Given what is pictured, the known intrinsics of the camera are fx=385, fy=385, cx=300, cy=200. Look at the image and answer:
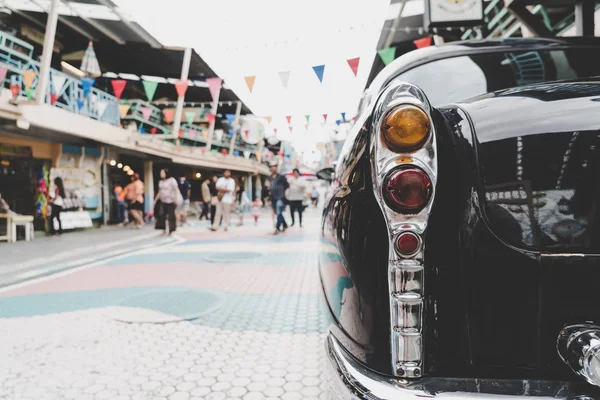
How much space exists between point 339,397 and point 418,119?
2.70 ft

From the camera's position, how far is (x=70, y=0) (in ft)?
40.1

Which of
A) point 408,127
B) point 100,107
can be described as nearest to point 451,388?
point 408,127

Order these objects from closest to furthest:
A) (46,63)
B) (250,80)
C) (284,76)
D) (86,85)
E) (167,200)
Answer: (167,200)
(46,63)
(250,80)
(284,76)
(86,85)

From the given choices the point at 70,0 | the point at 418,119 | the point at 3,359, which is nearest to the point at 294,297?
the point at 3,359

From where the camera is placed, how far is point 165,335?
9.38ft

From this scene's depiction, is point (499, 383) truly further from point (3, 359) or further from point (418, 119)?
point (3, 359)

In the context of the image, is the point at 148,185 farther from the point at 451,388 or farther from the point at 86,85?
the point at 451,388

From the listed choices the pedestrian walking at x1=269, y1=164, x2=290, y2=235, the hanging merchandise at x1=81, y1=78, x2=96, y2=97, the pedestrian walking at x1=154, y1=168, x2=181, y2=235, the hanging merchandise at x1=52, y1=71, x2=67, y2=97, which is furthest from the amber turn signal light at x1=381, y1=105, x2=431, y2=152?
the hanging merchandise at x1=81, y1=78, x2=96, y2=97

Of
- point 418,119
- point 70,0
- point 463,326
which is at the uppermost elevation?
point 70,0

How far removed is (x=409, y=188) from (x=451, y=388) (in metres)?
0.53

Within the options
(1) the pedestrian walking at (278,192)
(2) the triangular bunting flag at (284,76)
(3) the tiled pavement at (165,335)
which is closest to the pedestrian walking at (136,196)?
(1) the pedestrian walking at (278,192)

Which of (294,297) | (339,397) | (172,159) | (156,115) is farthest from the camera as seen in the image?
(156,115)

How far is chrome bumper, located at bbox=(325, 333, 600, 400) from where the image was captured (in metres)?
0.94

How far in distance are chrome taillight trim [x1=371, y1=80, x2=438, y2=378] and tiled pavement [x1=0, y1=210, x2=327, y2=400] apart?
1106mm
